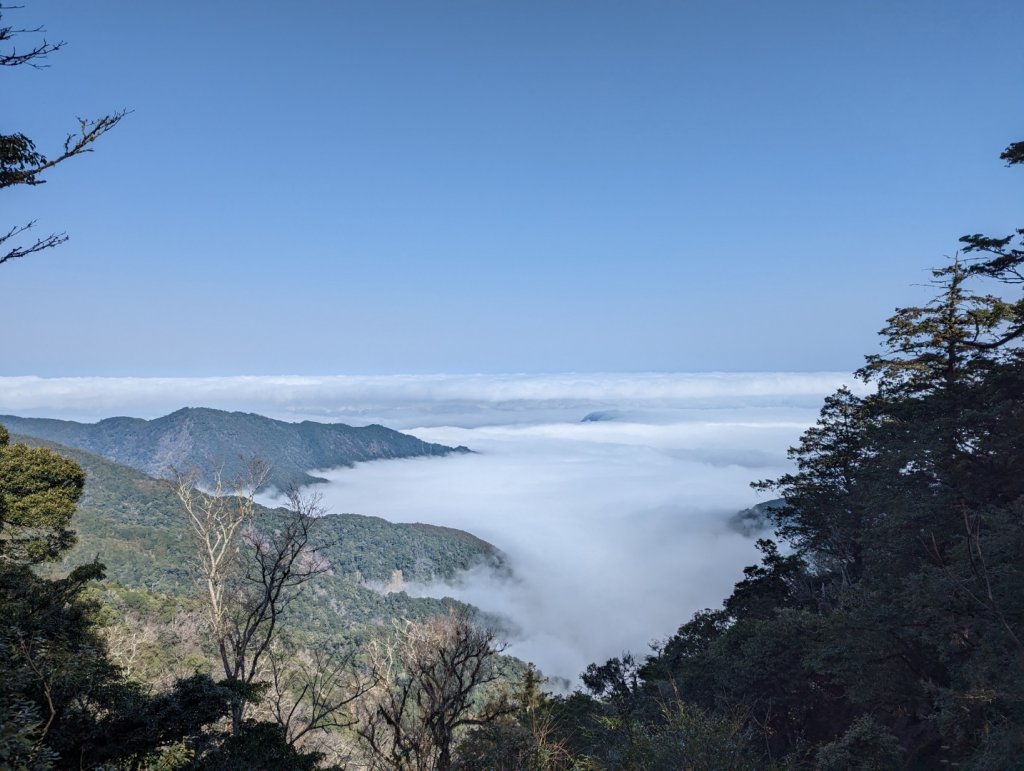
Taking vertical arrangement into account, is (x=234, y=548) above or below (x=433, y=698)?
above

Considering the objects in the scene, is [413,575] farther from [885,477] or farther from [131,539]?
[885,477]

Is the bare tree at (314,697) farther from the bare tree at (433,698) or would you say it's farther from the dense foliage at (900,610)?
the dense foliage at (900,610)

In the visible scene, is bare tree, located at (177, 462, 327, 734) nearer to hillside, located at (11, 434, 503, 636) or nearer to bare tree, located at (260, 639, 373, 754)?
bare tree, located at (260, 639, 373, 754)

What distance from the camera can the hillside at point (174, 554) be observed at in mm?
95562

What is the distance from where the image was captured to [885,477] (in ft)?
74.9

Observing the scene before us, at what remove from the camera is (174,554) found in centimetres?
10688

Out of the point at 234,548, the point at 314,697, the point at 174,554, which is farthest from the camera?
the point at 174,554

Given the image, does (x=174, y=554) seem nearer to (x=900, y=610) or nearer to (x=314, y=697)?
(x=314, y=697)

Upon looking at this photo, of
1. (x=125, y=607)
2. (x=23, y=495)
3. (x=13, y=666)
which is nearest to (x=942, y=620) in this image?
(x=13, y=666)

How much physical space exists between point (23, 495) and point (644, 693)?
35763 millimetres

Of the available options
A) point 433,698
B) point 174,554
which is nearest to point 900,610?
point 433,698

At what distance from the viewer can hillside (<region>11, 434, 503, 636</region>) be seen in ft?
314

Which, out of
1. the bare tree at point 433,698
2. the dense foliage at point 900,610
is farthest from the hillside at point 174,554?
the dense foliage at point 900,610

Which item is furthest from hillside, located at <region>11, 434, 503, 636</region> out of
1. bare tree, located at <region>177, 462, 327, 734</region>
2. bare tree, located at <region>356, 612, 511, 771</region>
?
bare tree, located at <region>356, 612, 511, 771</region>
